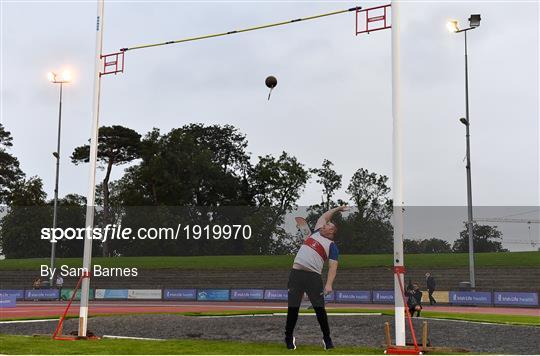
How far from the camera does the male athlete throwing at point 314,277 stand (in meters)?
9.93

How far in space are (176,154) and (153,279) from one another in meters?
30.2

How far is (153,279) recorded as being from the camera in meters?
55.4

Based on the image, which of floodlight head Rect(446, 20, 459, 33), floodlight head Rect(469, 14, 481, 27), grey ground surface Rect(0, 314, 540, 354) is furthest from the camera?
floodlight head Rect(469, 14, 481, 27)

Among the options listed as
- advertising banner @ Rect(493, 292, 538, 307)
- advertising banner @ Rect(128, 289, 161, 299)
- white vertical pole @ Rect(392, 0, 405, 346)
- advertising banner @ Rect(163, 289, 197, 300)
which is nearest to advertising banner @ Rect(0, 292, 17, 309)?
advertising banner @ Rect(128, 289, 161, 299)

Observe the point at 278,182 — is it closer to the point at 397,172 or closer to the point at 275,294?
the point at 275,294

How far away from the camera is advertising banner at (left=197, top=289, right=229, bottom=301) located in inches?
1712

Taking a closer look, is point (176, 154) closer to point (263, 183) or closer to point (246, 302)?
point (263, 183)

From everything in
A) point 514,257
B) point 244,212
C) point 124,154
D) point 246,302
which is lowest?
point 246,302

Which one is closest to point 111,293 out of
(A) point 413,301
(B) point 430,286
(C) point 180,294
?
(C) point 180,294

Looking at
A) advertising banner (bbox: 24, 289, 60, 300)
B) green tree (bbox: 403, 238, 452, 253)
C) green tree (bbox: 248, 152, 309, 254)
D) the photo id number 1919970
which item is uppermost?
green tree (bbox: 248, 152, 309, 254)

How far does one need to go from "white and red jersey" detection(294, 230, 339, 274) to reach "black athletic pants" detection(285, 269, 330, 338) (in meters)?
0.13

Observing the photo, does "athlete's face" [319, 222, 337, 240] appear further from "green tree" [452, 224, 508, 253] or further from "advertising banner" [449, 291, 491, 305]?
"green tree" [452, 224, 508, 253]

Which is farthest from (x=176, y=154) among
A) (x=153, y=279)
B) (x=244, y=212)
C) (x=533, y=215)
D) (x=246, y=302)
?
(x=533, y=215)

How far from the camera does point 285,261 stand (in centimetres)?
5603
